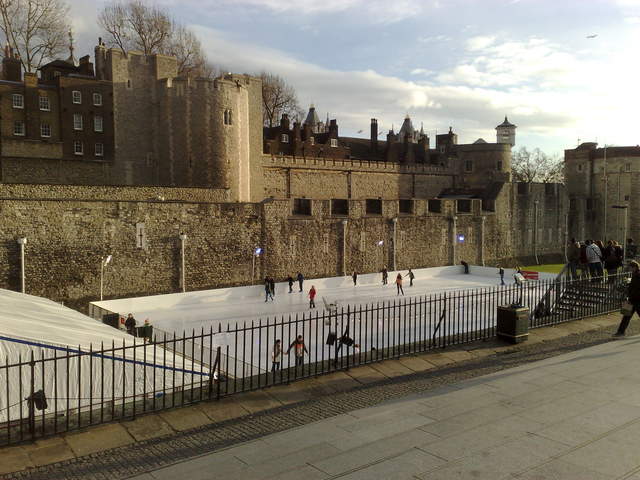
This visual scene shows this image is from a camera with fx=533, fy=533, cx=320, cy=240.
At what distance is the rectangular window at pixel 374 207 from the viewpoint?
1299 inches

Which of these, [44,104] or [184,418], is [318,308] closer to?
[184,418]

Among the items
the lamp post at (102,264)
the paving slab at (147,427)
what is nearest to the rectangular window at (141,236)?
the lamp post at (102,264)

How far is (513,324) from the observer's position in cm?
1051

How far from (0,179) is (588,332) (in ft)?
94.1

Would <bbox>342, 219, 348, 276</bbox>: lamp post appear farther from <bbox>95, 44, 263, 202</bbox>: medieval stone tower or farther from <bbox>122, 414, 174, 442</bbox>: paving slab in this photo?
<bbox>122, 414, 174, 442</bbox>: paving slab

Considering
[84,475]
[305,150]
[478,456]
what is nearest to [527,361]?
[478,456]

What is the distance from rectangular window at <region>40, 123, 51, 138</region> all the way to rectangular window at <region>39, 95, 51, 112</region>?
36.9 inches

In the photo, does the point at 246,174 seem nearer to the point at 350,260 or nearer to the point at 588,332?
the point at 350,260

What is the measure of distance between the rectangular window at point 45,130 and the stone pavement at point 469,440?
1309 inches

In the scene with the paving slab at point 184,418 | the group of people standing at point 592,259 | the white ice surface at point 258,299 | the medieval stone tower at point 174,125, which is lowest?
the white ice surface at point 258,299

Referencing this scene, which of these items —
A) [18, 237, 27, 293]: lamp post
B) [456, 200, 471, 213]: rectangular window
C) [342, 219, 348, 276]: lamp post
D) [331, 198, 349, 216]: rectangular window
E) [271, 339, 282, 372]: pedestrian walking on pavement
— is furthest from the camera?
[456, 200, 471, 213]: rectangular window

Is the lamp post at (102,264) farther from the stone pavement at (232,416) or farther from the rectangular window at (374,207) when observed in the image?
the rectangular window at (374,207)

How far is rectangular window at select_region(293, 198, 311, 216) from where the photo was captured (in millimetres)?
30016

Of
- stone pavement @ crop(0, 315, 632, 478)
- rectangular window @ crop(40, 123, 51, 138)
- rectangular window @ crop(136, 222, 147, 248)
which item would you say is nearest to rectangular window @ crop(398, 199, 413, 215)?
rectangular window @ crop(136, 222, 147, 248)
